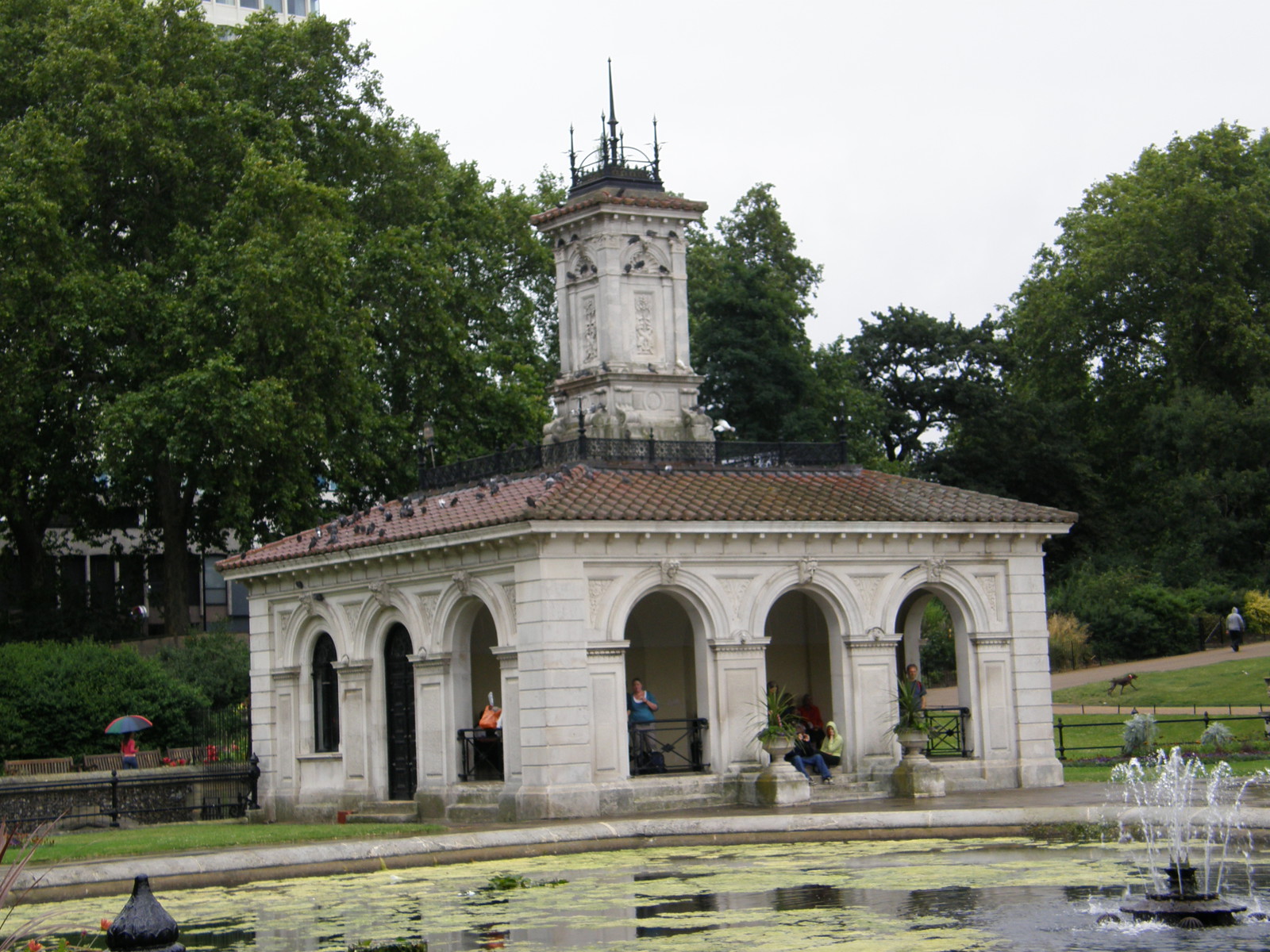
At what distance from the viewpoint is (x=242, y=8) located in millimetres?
90312

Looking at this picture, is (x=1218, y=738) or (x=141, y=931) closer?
(x=141, y=931)

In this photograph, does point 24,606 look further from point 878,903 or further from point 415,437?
point 878,903

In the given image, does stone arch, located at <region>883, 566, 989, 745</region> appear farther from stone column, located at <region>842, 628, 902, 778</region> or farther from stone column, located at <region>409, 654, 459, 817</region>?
stone column, located at <region>409, 654, 459, 817</region>

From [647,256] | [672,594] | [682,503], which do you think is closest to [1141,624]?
[647,256]

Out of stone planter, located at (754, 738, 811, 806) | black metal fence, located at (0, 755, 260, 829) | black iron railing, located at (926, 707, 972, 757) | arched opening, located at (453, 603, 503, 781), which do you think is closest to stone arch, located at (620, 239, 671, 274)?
arched opening, located at (453, 603, 503, 781)

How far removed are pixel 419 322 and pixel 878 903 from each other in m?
33.8

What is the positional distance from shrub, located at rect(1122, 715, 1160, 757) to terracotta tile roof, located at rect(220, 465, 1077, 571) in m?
5.98

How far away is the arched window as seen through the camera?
104ft

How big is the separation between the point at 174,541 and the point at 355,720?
17401 mm

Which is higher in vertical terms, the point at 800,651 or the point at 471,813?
the point at 800,651

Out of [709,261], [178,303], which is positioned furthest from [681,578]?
[709,261]

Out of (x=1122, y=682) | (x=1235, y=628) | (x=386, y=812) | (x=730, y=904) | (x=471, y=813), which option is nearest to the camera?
(x=730, y=904)

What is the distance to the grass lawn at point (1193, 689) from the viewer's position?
42000 millimetres

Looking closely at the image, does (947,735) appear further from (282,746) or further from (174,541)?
(174,541)
